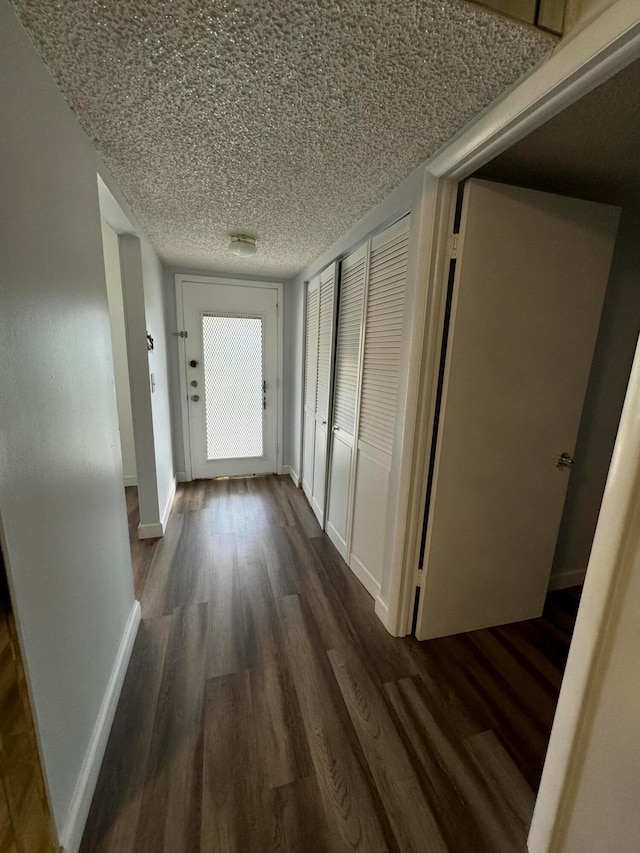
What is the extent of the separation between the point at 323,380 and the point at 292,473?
1.48 m

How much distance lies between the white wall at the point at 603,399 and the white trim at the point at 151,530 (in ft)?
8.75

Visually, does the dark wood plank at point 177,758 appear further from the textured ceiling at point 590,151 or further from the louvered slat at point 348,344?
the textured ceiling at point 590,151

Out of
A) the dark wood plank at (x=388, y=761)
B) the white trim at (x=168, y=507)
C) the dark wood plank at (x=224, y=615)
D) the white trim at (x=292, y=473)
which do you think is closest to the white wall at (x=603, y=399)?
the dark wood plank at (x=388, y=761)

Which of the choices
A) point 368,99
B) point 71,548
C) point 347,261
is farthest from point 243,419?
point 368,99

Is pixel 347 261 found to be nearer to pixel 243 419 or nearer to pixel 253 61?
pixel 253 61

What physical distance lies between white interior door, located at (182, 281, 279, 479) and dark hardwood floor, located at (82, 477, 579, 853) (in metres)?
1.66

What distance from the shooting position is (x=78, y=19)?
753mm

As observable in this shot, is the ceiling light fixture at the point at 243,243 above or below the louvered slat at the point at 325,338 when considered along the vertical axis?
above

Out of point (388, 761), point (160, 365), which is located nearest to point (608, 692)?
point (388, 761)

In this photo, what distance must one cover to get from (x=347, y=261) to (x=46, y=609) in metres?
2.16

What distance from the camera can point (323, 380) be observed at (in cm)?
252

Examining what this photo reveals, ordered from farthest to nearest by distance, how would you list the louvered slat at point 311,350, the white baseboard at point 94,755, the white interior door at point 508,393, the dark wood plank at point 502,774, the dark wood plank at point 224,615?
1. the louvered slat at point 311,350
2. the dark wood plank at point 224,615
3. the white interior door at point 508,393
4. the dark wood plank at point 502,774
5. the white baseboard at point 94,755

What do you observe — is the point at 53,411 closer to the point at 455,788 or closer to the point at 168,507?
the point at 455,788

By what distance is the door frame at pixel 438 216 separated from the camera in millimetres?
751
